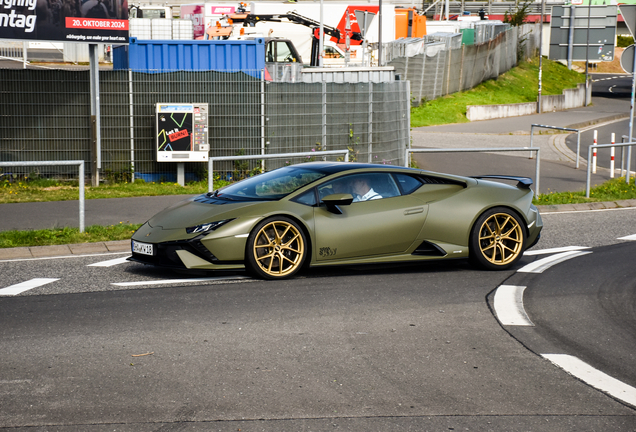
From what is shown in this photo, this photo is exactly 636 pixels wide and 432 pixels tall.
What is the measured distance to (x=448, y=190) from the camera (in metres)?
9.14

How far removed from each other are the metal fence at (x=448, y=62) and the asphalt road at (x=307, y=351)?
98.9 feet

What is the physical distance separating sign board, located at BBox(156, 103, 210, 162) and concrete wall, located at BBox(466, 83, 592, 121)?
25827 millimetres

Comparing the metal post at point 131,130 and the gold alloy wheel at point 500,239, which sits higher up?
the metal post at point 131,130

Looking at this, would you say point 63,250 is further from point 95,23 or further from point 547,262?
point 95,23

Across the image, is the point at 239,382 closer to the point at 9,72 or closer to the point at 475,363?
the point at 475,363

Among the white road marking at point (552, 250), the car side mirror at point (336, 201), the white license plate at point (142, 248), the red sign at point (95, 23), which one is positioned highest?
the red sign at point (95, 23)

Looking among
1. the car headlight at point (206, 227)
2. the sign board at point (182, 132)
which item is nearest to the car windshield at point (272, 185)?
the car headlight at point (206, 227)

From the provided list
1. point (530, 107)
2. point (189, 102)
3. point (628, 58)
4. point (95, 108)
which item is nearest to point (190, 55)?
point (189, 102)

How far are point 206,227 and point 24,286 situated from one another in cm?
184

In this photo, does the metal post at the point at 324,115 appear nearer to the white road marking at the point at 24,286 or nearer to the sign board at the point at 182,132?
the sign board at the point at 182,132

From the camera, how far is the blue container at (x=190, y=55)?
647 inches

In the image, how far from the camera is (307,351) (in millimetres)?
5871

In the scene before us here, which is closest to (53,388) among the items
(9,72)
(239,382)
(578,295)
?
(239,382)

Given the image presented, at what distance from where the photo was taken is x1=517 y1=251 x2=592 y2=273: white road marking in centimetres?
923
